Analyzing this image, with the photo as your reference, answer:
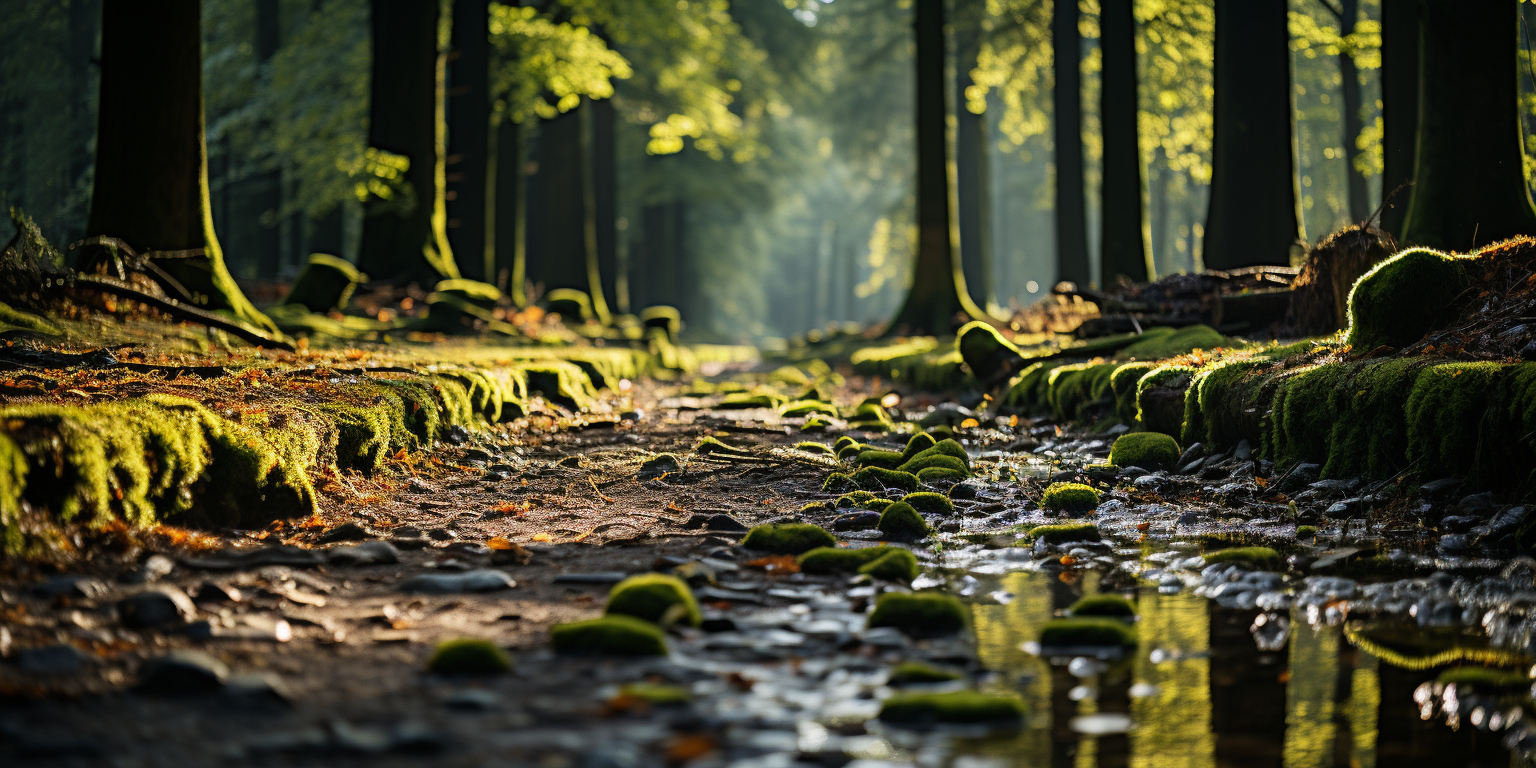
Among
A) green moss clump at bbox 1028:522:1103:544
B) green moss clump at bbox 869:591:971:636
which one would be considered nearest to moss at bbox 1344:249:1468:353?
green moss clump at bbox 1028:522:1103:544

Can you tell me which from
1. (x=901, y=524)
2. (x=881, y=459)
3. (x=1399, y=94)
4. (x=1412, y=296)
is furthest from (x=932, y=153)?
(x=901, y=524)

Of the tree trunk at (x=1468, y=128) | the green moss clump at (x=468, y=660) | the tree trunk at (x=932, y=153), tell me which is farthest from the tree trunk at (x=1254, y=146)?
the green moss clump at (x=468, y=660)

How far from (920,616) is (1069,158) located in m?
15.8

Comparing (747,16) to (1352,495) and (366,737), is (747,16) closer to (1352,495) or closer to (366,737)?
(1352,495)

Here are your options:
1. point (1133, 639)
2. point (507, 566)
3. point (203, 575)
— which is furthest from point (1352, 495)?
point (203, 575)

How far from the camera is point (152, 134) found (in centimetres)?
774

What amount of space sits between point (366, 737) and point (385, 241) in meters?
12.7

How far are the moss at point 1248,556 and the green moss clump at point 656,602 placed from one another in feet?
5.76

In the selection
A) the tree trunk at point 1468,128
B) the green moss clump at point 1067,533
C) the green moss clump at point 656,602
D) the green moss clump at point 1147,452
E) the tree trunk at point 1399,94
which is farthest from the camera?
the tree trunk at point 1399,94

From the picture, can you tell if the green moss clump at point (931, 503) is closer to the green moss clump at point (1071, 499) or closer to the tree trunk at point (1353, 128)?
the green moss clump at point (1071, 499)

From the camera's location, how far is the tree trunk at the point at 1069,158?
17312mm

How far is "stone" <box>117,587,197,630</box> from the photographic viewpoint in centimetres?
249

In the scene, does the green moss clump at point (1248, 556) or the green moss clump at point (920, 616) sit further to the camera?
the green moss clump at point (1248, 556)

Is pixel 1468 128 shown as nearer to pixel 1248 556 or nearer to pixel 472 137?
pixel 1248 556
